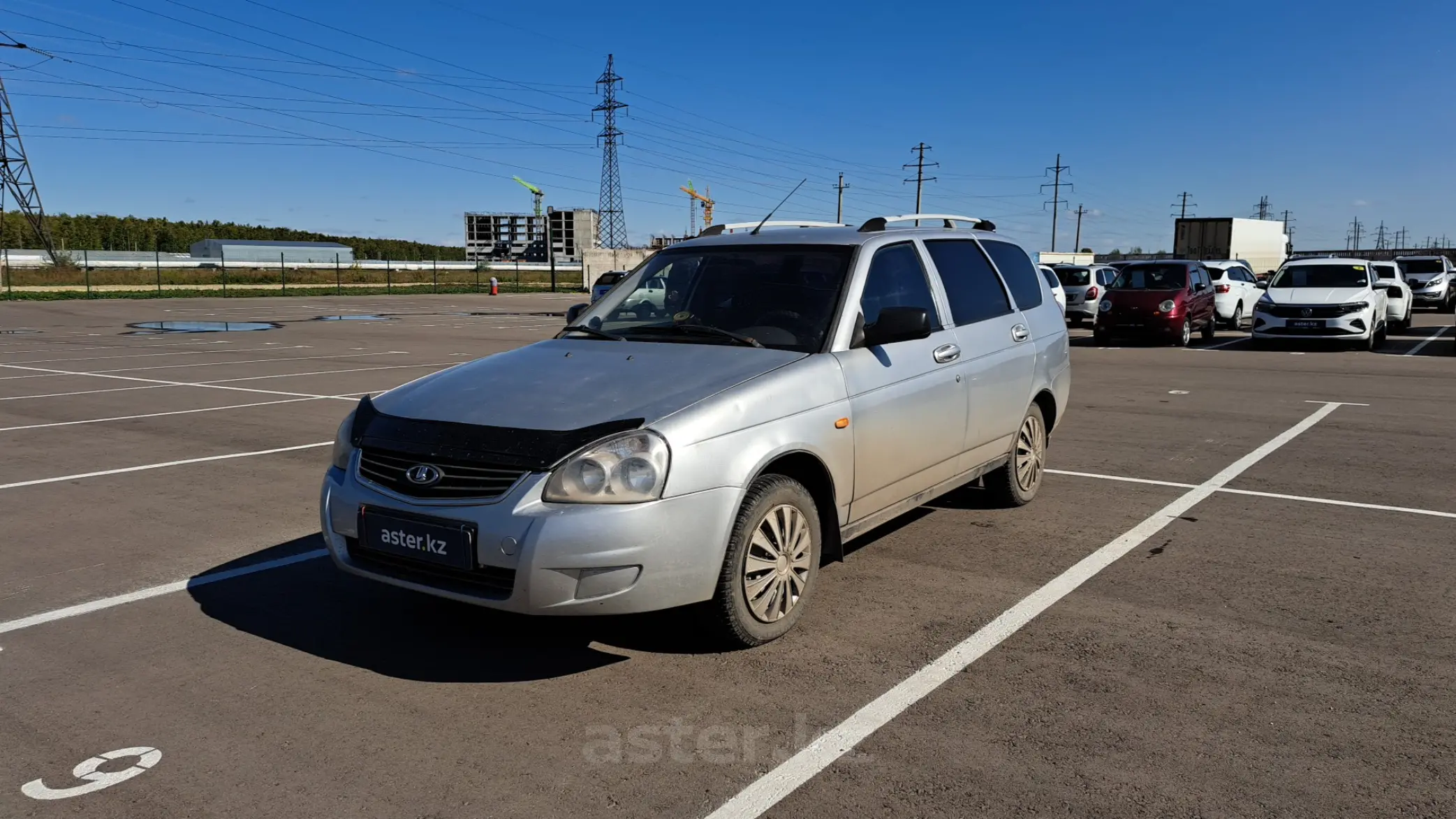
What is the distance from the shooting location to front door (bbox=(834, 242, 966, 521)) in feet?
16.0

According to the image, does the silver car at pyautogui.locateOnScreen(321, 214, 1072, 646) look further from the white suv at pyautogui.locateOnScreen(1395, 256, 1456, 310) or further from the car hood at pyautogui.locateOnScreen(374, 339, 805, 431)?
the white suv at pyautogui.locateOnScreen(1395, 256, 1456, 310)

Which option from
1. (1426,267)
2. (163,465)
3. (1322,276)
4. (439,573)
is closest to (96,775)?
(439,573)

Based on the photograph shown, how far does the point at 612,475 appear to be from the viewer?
3.85 meters

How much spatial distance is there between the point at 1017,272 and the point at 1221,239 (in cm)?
3726

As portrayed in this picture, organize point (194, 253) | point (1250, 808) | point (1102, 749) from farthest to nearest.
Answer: point (194, 253), point (1102, 749), point (1250, 808)

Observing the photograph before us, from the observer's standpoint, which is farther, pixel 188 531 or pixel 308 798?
pixel 188 531

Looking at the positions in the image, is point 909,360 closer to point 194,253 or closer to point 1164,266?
point 1164,266

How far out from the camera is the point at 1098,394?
13.3 meters

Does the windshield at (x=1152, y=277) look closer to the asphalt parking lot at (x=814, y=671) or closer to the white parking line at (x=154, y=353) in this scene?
the asphalt parking lot at (x=814, y=671)

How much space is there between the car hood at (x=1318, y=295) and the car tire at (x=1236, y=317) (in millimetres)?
5252

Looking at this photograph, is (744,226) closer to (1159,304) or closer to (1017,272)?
(1017,272)

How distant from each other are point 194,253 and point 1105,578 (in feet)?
483

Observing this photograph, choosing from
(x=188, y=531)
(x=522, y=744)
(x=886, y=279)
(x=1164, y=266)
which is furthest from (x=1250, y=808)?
(x=1164, y=266)

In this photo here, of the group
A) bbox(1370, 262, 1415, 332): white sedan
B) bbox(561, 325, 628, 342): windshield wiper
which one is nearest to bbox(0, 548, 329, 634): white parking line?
bbox(561, 325, 628, 342): windshield wiper
